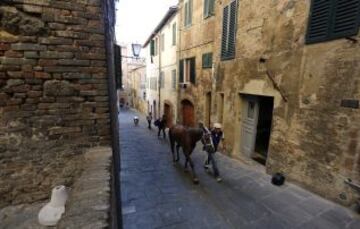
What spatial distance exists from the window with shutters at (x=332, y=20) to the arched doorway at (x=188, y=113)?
7.11 meters

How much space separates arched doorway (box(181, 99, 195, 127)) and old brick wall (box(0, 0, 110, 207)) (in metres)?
8.60

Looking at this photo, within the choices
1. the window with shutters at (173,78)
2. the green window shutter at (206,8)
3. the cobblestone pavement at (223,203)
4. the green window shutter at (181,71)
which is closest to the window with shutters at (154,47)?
the window with shutters at (173,78)

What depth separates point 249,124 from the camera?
6.79m

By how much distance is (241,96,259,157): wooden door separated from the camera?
6531 mm

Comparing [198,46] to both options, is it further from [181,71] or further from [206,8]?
[181,71]

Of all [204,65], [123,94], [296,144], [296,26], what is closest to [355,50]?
[296,26]

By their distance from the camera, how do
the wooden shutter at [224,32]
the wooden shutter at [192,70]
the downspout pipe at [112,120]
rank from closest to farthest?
the downspout pipe at [112,120] < the wooden shutter at [224,32] < the wooden shutter at [192,70]

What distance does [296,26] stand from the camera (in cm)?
469

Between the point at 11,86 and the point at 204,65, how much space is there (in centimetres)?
788

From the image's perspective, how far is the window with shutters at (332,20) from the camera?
3610mm

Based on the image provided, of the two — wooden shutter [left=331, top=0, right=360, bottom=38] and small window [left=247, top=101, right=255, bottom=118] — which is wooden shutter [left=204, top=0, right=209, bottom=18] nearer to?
small window [left=247, top=101, right=255, bottom=118]

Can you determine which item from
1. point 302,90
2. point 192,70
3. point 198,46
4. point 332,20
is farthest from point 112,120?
point 192,70

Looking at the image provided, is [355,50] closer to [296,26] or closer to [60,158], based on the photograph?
[296,26]

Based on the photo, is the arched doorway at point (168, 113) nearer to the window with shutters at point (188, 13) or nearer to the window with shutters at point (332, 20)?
the window with shutters at point (188, 13)
